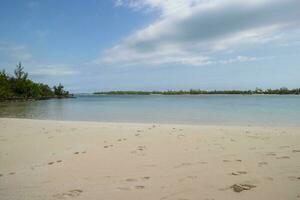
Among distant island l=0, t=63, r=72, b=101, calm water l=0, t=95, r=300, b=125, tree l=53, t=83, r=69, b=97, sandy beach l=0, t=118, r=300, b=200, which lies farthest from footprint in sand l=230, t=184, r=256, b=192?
tree l=53, t=83, r=69, b=97

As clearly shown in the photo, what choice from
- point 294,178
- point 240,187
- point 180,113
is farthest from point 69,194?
point 180,113

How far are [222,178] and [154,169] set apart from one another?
4.15 feet

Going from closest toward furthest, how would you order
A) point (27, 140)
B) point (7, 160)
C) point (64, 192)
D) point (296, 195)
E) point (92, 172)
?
point (296, 195), point (64, 192), point (92, 172), point (7, 160), point (27, 140)

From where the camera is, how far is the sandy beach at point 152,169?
4.09 meters

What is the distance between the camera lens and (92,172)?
5230 millimetres

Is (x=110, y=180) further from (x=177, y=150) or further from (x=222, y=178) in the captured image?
(x=177, y=150)

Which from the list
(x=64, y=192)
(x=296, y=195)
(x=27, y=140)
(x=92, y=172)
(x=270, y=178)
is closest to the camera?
(x=296, y=195)

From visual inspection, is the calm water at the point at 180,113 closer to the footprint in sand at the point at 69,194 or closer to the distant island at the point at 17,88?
the footprint in sand at the point at 69,194

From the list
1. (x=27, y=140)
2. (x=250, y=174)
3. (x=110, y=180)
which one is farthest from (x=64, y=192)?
(x=27, y=140)

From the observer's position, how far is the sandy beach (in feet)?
13.4

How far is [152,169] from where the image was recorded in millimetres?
5332

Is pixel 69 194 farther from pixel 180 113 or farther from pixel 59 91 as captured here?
pixel 59 91

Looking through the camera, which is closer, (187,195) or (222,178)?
(187,195)

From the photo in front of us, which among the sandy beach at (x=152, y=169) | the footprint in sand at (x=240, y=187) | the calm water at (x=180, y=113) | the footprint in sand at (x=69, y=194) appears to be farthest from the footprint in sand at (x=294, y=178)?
the calm water at (x=180, y=113)
